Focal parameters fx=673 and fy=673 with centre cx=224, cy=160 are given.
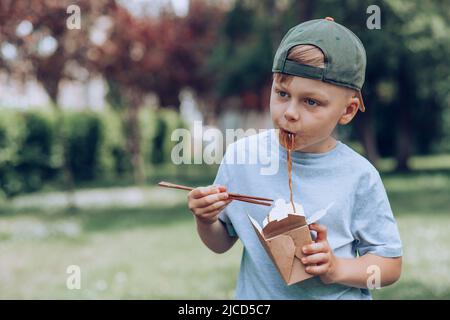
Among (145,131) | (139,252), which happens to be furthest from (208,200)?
(145,131)

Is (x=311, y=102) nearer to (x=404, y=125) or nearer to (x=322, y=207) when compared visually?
(x=322, y=207)

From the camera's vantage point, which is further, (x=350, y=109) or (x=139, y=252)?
(x=139, y=252)

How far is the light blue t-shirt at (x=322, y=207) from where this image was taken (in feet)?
6.51

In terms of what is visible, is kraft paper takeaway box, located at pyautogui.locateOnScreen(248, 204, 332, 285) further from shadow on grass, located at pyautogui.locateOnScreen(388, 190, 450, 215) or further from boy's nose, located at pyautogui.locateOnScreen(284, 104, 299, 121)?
shadow on grass, located at pyautogui.locateOnScreen(388, 190, 450, 215)

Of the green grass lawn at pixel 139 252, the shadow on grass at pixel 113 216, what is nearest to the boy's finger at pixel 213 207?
the green grass lawn at pixel 139 252

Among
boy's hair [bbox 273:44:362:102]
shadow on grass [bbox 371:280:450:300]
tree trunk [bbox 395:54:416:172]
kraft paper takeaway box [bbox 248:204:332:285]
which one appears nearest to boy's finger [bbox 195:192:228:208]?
kraft paper takeaway box [bbox 248:204:332:285]

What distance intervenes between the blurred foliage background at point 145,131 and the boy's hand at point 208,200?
11.3ft

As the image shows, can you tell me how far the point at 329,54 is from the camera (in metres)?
1.85

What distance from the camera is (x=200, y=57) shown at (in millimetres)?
19359

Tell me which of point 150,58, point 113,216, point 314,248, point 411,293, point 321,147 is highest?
point 150,58

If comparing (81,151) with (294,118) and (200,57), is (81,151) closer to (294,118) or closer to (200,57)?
(200,57)

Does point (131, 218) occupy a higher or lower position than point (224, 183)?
lower

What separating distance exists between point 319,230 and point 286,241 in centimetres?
10

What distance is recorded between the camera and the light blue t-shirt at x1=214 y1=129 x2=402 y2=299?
1.98 metres
